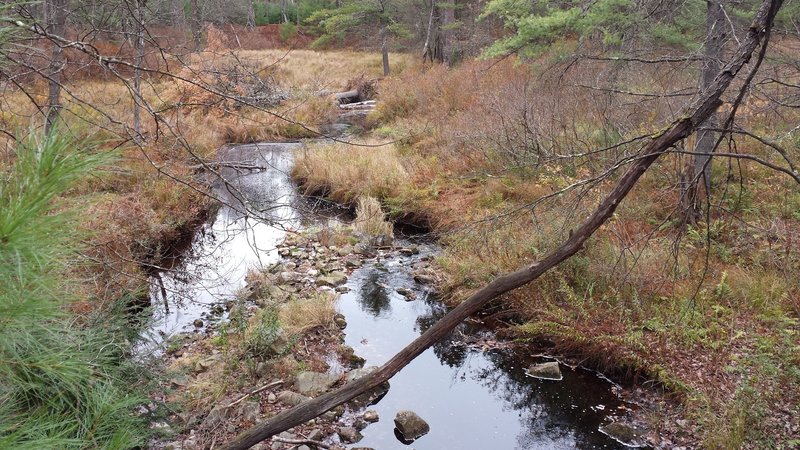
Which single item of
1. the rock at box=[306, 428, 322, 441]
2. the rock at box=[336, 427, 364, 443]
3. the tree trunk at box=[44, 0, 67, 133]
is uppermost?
the tree trunk at box=[44, 0, 67, 133]

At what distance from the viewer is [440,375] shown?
6023mm

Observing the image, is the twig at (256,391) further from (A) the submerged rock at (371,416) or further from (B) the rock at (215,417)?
(A) the submerged rock at (371,416)

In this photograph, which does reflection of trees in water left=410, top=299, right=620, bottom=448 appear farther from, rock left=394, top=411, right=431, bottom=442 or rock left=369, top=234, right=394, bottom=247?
rock left=369, top=234, right=394, bottom=247

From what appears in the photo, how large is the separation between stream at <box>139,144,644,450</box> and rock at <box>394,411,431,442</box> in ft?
0.17

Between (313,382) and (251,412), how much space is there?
75cm

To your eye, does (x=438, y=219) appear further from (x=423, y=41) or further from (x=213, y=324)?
(x=423, y=41)

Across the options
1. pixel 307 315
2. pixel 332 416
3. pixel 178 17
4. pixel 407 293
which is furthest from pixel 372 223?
pixel 332 416

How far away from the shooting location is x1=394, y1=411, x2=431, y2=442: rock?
501 centimetres

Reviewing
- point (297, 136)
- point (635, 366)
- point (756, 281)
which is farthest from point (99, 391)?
point (297, 136)

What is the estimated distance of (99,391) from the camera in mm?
3051

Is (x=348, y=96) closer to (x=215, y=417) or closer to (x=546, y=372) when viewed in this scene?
(x=546, y=372)

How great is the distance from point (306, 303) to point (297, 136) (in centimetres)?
998

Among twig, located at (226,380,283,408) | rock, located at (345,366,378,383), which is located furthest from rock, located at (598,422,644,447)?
twig, located at (226,380,283,408)

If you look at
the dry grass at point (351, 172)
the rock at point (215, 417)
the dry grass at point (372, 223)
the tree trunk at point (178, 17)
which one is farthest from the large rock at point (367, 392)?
the dry grass at point (351, 172)
